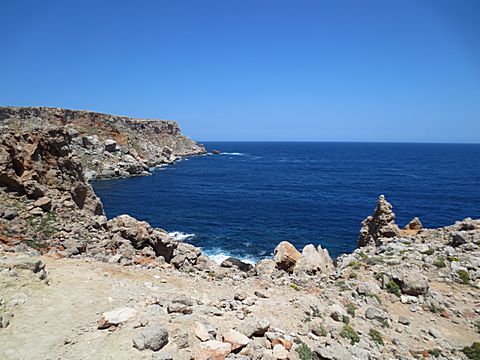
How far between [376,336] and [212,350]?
23.7ft

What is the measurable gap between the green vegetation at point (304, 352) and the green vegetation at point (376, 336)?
376 centimetres

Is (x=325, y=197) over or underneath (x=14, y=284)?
underneath

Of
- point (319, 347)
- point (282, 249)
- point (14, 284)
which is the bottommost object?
point (282, 249)

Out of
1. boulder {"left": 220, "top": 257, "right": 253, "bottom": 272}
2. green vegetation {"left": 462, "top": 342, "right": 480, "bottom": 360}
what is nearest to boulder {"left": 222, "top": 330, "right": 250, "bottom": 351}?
green vegetation {"left": 462, "top": 342, "right": 480, "bottom": 360}

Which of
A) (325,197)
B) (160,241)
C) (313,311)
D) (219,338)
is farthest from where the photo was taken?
(325,197)

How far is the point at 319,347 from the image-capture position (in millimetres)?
10750

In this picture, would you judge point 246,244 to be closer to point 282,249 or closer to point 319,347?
point 282,249

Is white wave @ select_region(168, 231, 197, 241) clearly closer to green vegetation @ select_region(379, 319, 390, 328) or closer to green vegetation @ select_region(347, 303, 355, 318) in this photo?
green vegetation @ select_region(347, 303, 355, 318)

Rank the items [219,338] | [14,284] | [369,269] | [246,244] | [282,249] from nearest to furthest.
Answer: [219,338], [14,284], [369,269], [282,249], [246,244]

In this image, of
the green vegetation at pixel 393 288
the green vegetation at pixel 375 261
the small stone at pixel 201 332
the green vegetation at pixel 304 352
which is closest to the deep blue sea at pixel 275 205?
the green vegetation at pixel 375 261

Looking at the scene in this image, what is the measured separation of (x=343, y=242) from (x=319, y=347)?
109 ft

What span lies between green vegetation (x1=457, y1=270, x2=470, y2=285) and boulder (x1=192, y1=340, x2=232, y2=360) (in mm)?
15542

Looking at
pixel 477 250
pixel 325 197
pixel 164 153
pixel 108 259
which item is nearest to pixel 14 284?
pixel 108 259

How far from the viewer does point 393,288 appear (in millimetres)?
16812
